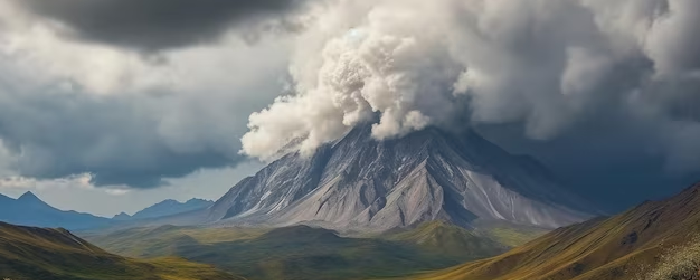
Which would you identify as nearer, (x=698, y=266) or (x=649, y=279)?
(x=698, y=266)

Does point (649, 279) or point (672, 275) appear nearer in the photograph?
point (672, 275)
